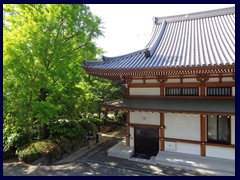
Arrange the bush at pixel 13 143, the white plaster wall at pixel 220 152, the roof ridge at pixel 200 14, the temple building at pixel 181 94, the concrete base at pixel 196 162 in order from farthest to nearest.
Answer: the roof ridge at pixel 200 14, the bush at pixel 13 143, the white plaster wall at pixel 220 152, the temple building at pixel 181 94, the concrete base at pixel 196 162

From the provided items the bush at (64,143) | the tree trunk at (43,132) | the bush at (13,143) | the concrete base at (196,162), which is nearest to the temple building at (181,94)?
the concrete base at (196,162)

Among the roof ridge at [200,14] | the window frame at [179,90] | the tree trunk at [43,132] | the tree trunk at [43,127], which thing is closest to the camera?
the window frame at [179,90]

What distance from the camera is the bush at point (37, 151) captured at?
9945 mm

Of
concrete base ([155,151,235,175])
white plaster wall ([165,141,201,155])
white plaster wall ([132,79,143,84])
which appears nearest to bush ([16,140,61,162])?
concrete base ([155,151,235,175])

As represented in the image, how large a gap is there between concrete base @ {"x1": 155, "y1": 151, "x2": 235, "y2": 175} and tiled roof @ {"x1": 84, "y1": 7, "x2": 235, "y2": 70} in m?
4.73

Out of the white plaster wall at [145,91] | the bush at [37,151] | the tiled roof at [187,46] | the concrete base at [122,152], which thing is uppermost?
the tiled roof at [187,46]

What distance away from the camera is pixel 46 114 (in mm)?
9633

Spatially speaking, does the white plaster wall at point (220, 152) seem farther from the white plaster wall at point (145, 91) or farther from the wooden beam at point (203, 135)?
the white plaster wall at point (145, 91)

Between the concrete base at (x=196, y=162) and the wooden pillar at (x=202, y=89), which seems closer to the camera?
the concrete base at (x=196, y=162)

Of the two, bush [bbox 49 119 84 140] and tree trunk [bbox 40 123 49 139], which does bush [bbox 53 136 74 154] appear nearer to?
bush [bbox 49 119 84 140]

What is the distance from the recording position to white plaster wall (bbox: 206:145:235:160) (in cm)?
952

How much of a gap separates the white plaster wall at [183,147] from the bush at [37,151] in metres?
6.06

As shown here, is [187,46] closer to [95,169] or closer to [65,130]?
[95,169]
